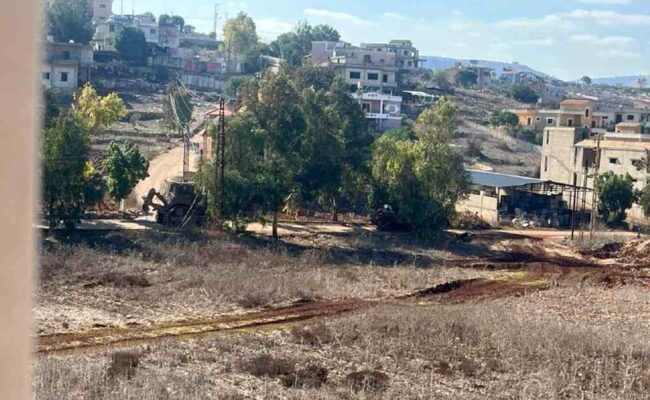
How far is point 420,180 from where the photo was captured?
18.8m

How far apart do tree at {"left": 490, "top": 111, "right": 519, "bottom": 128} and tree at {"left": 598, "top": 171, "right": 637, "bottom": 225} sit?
1719cm

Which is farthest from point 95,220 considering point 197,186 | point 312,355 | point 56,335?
point 312,355

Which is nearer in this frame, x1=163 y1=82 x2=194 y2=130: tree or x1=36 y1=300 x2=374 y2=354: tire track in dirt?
x1=36 y1=300 x2=374 y2=354: tire track in dirt

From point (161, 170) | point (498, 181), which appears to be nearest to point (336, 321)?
point (498, 181)

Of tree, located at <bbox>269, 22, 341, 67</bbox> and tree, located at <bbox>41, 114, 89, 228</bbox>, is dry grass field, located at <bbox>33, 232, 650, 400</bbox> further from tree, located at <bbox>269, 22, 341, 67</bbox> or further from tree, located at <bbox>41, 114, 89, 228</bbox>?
tree, located at <bbox>269, 22, 341, 67</bbox>

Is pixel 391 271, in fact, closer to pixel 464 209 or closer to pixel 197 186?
pixel 197 186

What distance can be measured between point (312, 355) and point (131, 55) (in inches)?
1465

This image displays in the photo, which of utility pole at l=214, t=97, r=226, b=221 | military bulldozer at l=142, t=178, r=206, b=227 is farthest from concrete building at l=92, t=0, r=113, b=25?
utility pole at l=214, t=97, r=226, b=221

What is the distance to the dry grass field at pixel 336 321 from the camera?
26.5 feet

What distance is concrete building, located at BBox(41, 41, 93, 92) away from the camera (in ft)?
112

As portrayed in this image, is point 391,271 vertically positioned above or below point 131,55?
below

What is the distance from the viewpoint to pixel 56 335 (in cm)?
963

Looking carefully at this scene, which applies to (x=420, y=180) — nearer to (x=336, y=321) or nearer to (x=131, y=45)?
(x=336, y=321)

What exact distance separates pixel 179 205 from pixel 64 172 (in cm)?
288
